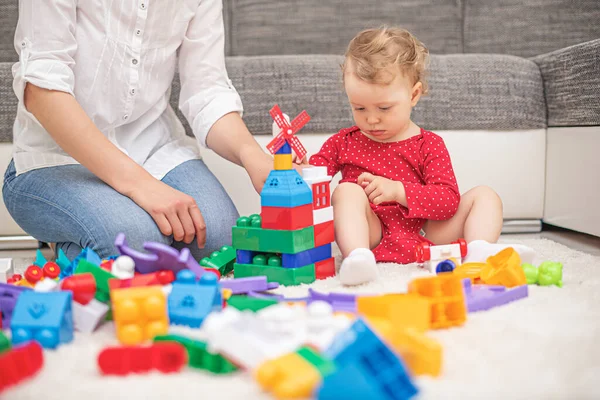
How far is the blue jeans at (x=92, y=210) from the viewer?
1.07 metres

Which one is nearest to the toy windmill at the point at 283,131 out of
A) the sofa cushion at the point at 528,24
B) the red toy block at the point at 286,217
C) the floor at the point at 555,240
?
the red toy block at the point at 286,217

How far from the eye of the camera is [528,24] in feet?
6.23

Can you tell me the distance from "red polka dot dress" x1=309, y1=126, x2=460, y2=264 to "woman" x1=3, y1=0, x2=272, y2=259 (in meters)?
0.20

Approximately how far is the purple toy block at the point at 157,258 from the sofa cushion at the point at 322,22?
1.17 m

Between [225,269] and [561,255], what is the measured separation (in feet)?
2.24

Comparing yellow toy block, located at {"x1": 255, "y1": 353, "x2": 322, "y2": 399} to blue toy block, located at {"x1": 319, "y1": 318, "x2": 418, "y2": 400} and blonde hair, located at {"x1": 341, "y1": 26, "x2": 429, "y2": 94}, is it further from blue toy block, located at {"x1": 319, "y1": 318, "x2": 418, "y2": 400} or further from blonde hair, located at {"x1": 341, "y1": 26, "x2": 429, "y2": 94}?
blonde hair, located at {"x1": 341, "y1": 26, "x2": 429, "y2": 94}

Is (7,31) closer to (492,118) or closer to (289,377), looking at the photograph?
(492,118)

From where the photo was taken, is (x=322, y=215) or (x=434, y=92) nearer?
(x=322, y=215)

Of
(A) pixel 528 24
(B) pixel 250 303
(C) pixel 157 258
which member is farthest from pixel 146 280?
(A) pixel 528 24

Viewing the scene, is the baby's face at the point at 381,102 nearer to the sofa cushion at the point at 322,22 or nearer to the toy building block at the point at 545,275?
the toy building block at the point at 545,275

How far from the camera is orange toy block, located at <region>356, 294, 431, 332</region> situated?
2.38ft

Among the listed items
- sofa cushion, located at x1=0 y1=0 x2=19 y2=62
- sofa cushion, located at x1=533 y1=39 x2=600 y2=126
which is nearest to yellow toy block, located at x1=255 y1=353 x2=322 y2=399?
sofa cushion, located at x1=533 y1=39 x2=600 y2=126

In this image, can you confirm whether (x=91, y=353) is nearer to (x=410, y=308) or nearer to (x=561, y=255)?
(x=410, y=308)

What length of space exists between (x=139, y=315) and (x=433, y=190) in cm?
65
